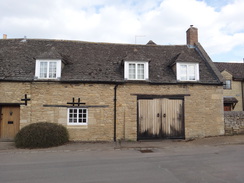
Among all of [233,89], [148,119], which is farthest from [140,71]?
[233,89]

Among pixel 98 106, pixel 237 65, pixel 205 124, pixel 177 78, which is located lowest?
pixel 205 124

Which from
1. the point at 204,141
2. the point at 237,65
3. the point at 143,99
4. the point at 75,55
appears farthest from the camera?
the point at 237,65

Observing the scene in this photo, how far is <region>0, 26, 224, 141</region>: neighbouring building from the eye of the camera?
1118cm

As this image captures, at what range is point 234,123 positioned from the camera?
1238cm

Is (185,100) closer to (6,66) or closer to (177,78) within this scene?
(177,78)

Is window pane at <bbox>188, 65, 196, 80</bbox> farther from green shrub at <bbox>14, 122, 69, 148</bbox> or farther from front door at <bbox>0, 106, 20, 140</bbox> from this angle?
front door at <bbox>0, 106, 20, 140</bbox>

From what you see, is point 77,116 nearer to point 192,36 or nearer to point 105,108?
point 105,108

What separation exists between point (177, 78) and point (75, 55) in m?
7.74

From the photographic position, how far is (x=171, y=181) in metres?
4.80

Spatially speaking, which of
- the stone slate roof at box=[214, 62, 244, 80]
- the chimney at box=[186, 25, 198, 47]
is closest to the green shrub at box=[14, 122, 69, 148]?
the chimney at box=[186, 25, 198, 47]

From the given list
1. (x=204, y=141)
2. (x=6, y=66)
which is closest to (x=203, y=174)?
(x=204, y=141)

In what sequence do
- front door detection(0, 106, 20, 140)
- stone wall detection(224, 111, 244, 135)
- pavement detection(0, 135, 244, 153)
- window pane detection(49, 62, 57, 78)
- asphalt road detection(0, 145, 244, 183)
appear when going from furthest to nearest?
stone wall detection(224, 111, 244, 135), window pane detection(49, 62, 57, 78), front door detection(0, 106, 20, 140), pavement detection(0, 135, 244, 153), asphalt road detection(0, 145, 244, 183)

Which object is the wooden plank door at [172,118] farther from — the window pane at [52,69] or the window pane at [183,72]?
the window pane at [52,69]

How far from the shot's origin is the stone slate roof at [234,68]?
2139cm
